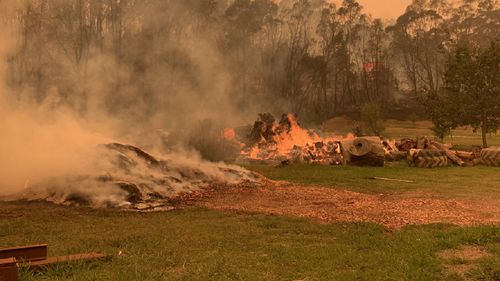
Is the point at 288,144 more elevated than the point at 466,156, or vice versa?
the point at 288,144

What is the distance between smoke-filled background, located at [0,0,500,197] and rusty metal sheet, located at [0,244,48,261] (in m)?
6.42

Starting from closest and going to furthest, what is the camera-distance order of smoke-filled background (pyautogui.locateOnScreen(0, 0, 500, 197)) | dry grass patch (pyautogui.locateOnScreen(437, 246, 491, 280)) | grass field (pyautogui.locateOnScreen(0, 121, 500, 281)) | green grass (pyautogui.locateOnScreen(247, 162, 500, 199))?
dry grass patch (pyautogui.locateOnScreen(437, 246, 491, 280)) → grass field (pyautogui.locateOnScreen(0, 121, 500, 281)) → green grass (pyautogui.locateOnScreen(247, 162, 500, 199)) → smoke-filled background (pyautogui.locateOnScreen(0, 0, 500, 197))

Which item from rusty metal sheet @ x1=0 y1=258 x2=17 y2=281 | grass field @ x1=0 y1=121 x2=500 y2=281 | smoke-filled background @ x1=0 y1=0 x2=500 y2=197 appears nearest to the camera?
rusty metal sheet @ x1=0 y1=258 x2=17 y2=281

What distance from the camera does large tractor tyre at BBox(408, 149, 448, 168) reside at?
1923 cm

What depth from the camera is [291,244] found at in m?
6.76

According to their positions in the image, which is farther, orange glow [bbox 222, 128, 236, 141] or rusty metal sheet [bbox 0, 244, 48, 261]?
orange glow [bbox 222, 128, 236, 141]

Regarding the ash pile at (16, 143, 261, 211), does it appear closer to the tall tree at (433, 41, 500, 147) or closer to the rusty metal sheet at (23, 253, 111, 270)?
the rusty metal sheet at (23, 253, 111, 270)

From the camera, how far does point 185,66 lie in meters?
24.9

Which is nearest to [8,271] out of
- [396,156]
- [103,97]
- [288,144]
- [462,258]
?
[462,258]

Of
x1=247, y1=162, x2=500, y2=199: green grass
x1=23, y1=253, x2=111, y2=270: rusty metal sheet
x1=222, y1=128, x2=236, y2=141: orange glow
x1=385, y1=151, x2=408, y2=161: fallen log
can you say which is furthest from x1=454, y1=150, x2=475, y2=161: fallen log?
x1=23, y1=253, x2=111, y2=270: rusty metal sheet

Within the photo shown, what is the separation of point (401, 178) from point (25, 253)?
41.9 ft

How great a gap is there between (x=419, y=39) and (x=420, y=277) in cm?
5026

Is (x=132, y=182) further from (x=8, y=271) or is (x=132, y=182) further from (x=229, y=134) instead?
Answer: (x=229, y=134)

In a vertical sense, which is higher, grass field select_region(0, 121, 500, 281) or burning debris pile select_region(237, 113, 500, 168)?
burning debris pile select_region(237, 113, 500, 168)
